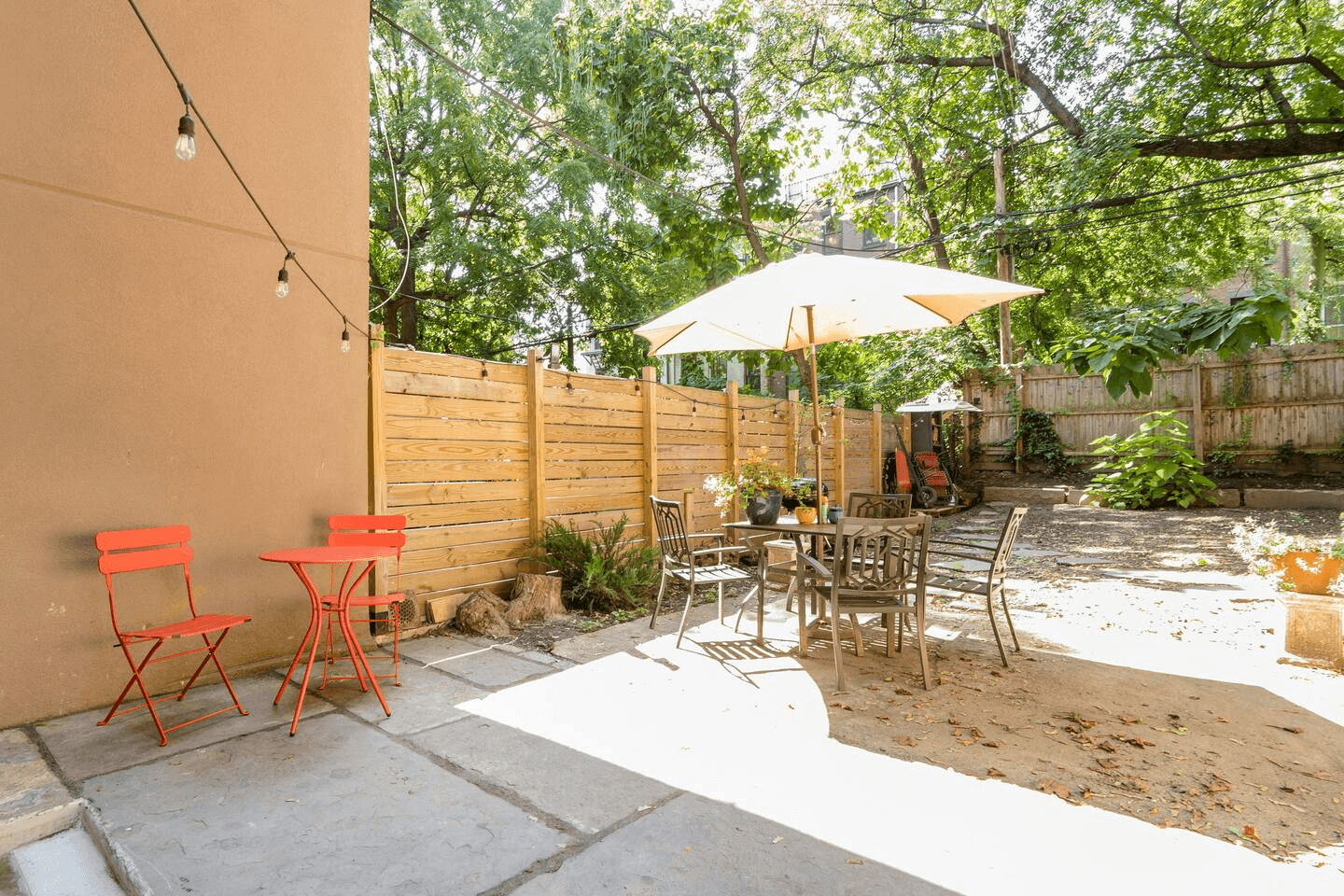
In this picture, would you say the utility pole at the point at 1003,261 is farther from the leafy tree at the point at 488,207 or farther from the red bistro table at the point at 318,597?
the red bistro table at the point at 318,597

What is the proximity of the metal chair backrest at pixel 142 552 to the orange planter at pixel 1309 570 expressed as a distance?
6.16 meters

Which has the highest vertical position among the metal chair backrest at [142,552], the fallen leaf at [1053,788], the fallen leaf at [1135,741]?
the metal chair backrest at [142,552]

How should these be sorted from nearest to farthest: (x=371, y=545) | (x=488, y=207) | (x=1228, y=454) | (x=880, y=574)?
(x=371, y=545) < (x=880, y=574) < (x=1228, y=454) < (x=488, y=207)

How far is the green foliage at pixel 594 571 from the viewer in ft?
17.6

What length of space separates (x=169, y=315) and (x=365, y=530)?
1560mm

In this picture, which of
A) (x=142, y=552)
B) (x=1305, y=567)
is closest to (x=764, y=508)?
(x=1305, y=567)

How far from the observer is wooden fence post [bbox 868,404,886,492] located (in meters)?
11.8

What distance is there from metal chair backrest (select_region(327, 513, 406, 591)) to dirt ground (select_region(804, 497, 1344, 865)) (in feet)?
8.25

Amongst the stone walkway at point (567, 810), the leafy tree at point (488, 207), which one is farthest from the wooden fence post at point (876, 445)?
the stone walkway at point (567, 810)

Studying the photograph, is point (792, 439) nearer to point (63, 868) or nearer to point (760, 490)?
point (760, 490)

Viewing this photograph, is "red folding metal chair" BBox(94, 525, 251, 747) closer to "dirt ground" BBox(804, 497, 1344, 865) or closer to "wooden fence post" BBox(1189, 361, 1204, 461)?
"dirt ground" BBox(804, 497, 1344, 865)

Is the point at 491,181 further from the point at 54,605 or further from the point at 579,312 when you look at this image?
the point at 54,605

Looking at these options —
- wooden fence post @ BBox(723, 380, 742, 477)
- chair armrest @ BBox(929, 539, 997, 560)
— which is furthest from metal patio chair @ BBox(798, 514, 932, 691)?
wooden fence post @ BBox(723, 380, 742, 477)

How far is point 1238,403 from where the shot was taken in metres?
11.1
